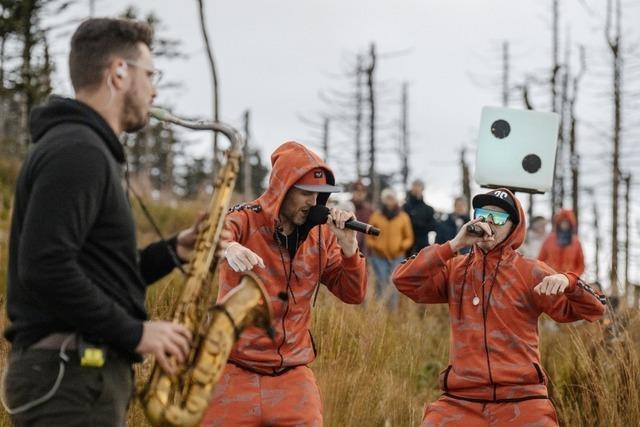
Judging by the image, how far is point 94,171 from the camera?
3.11m

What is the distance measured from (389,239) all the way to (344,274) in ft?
25.9

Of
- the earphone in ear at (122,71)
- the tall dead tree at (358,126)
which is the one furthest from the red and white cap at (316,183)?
the tall dead tree at (358,126)

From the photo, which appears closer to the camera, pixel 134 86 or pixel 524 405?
pixel 134 86

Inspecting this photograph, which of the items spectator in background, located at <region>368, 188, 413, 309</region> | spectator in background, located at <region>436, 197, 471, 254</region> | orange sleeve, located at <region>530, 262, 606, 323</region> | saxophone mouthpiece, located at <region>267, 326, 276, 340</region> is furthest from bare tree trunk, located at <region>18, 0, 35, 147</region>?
saxophone mouthpiece, located at <region>267, 326, 276, 340</region>

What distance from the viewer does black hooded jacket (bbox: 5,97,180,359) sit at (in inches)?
120

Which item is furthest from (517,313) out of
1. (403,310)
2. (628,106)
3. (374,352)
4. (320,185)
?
(628,106)

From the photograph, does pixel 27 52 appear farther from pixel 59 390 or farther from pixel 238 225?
pixel 59 390

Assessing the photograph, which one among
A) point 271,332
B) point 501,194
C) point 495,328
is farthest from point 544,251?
point 271,332

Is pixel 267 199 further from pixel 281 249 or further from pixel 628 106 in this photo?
pixel 628 106

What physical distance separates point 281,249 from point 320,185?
1.56 ft

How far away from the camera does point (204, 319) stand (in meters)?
3.92

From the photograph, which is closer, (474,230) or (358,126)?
(474,230)

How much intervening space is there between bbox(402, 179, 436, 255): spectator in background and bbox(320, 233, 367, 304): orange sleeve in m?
8.65

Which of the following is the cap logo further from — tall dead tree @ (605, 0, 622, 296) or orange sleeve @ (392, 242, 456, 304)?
tall dead tree @ (605, 0, 622, 296)
